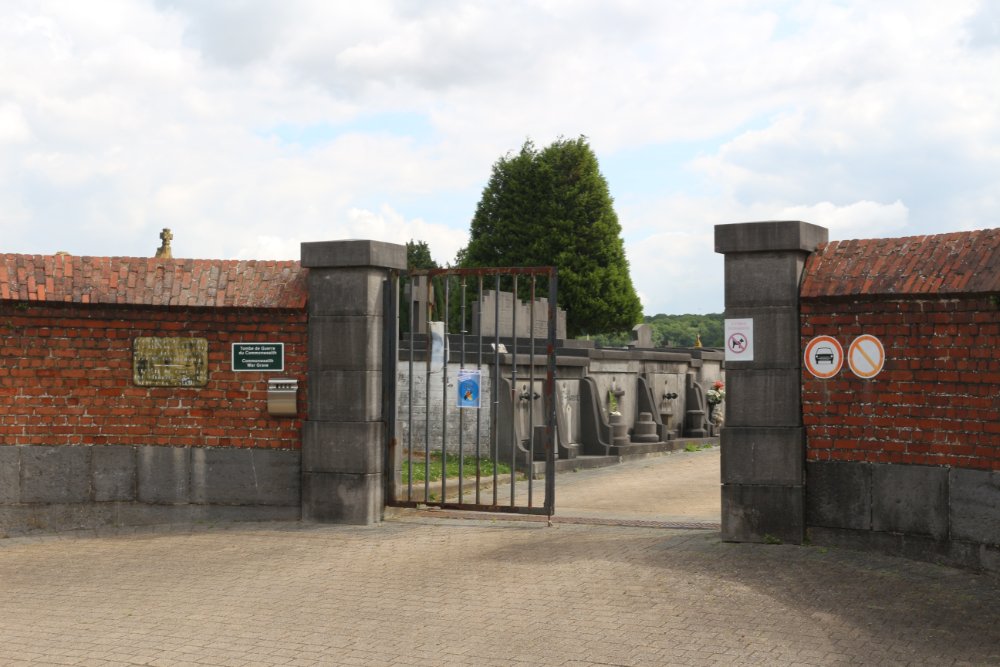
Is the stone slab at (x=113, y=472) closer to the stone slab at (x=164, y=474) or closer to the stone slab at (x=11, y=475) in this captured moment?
the stone slab at (x=164, y=474)

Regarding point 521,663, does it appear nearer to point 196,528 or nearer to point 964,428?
point 964,428

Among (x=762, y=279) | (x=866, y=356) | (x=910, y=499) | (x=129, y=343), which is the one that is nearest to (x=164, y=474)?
(x=129, y=343)

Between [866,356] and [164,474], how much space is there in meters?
6.64

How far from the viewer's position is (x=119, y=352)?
10898mm

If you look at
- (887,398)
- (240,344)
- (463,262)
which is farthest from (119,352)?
(463,262)

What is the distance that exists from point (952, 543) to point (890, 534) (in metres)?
0.50

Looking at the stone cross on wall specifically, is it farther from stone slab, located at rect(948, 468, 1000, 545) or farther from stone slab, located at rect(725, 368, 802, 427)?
stone slab, located at rect(948, 468, 1000, 545)

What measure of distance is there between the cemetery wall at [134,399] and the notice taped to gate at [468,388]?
153 cm

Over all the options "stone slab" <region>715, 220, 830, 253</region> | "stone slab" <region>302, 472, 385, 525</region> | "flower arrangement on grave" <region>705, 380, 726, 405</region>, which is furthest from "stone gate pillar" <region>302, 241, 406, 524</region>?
"flower arrangement on grave" <region>705, 380, 726, 405</region>

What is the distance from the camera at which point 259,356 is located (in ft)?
35.3

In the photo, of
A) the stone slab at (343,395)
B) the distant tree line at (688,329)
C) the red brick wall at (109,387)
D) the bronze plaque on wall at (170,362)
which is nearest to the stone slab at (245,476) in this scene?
the red brick wall at (109,387)

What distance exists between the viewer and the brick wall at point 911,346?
8.50 m

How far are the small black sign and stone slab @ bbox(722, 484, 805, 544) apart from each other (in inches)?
172

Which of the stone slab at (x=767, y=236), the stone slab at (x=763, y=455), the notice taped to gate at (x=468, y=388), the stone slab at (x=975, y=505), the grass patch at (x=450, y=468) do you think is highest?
the stone slab at (x=767, y=236)
